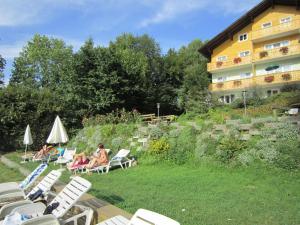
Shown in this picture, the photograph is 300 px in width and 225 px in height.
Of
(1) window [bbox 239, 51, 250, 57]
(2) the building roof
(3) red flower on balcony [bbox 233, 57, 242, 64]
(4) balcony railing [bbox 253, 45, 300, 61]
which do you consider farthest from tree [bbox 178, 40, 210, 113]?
(4) balcony railing [bbox 253, 45, 300, 61]

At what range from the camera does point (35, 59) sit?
45438 millimetres

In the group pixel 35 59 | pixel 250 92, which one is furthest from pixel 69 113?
pixel 35 59

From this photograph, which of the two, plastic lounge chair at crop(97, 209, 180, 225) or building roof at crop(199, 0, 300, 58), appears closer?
plastic lounge chair at crop(97, 209, 180, 225)

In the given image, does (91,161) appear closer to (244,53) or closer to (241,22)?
(244,53)

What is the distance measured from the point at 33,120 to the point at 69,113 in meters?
3.14

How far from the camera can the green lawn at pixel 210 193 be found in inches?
212

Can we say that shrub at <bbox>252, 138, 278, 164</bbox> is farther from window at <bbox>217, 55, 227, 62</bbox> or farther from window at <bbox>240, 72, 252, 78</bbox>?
window at <bbox>217, 55, 227, 62</bbox>

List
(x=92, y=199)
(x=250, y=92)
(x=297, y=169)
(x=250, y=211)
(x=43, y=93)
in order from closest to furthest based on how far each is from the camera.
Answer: (x=250, y=211), (x=92, y=199), (x=297, y=169), (x=43, y=93), (x=250, y=92)

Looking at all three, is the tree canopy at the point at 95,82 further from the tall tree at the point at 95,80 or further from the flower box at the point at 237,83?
the flower box at the point at 237,83

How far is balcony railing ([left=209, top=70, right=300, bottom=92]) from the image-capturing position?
25.6 metres

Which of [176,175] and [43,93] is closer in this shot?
[176,175]

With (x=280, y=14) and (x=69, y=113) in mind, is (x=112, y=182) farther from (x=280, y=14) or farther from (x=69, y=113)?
(x=280, y=14)

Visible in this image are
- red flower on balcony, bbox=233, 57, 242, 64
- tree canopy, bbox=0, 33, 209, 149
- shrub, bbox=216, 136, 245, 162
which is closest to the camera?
shrub, bbox=216, 136, 245, 162

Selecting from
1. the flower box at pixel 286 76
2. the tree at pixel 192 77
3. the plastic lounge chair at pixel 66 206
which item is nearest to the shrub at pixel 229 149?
the plastic lounge chair at pixel 66 206
